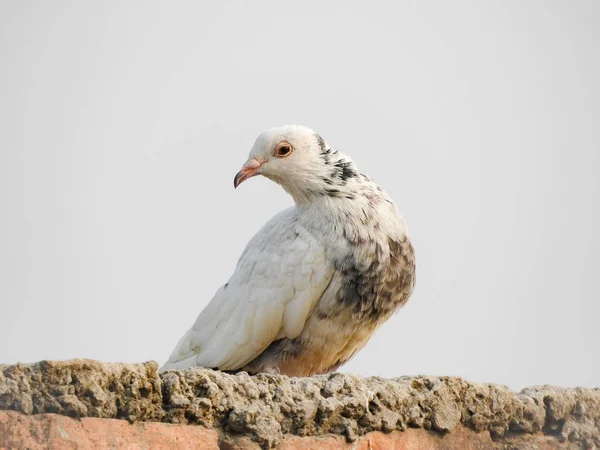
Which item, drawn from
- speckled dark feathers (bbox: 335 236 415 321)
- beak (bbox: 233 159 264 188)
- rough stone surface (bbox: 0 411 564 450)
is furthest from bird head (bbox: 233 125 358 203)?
rough stone surface (bbox: 0 411 564 450)

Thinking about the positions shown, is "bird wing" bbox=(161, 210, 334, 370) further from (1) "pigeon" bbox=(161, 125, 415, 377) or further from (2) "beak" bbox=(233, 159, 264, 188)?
(2) "beak" bbox=(233, 159, 264, 188)

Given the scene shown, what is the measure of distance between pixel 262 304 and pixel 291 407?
3.22 m

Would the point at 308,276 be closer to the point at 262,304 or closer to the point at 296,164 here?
the point at 262,304

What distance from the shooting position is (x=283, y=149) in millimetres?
7633

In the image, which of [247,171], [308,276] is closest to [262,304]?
[308,276]

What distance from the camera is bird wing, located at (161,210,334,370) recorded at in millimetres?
7109

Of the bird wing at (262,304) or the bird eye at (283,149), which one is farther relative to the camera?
the bird eye at (283,149)

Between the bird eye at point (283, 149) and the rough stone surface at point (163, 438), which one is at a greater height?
the bird eye at point (283, 149)

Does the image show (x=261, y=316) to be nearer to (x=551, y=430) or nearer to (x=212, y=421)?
(x=551, y=430)

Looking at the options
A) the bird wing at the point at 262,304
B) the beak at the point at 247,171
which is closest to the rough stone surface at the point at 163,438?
the bird wing at the point at 262,304

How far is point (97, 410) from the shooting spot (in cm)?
336

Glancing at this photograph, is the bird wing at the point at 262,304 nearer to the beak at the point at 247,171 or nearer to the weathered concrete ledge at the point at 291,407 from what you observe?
the beak at the point at 247,171

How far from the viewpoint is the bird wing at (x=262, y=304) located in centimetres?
711

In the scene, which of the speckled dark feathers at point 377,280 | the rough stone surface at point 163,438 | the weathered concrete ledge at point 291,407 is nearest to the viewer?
the rough stone surface at point 163,438
